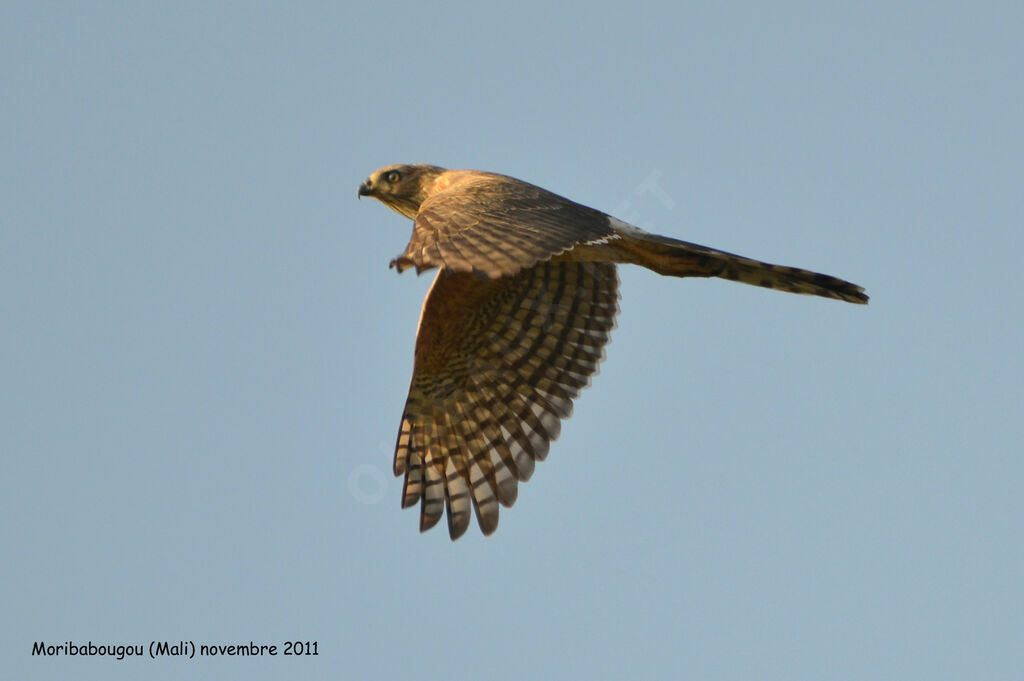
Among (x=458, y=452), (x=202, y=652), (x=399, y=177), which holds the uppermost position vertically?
(x=399, y=177)

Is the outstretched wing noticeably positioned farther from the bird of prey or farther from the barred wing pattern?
the barred wing pattern

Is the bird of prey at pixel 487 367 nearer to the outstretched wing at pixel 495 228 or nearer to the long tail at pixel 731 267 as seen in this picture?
the long tail at pixel 731 267

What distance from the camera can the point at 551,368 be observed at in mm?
12156

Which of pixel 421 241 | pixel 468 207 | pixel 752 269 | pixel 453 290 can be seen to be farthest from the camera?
pixel 453 290

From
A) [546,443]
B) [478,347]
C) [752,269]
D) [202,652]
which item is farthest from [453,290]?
[202,652]

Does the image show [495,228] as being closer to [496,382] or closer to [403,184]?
[403,184]

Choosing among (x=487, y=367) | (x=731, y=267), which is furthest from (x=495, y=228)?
(x=487, y=367)

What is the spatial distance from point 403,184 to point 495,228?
3091 mm

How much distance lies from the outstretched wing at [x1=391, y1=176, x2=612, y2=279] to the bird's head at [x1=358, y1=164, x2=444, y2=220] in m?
1.28

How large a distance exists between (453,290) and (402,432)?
127cm

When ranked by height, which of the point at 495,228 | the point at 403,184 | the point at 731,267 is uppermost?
the point at 403,184

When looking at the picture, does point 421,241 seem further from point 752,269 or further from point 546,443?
point 546,443

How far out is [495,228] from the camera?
9.06 metres

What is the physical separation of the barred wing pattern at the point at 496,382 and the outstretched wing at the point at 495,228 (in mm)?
1468
